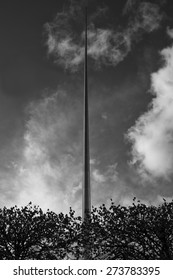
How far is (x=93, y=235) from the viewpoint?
28.3 meters

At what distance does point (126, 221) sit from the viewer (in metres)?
27.9

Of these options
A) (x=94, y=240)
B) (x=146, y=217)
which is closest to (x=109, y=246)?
(x=94, y=240)

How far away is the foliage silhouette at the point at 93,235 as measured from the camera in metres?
25.4

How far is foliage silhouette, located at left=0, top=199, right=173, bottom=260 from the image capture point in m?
25.4

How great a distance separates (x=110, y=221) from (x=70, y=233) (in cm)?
424

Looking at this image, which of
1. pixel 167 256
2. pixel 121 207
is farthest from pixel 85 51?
pixel 167 256

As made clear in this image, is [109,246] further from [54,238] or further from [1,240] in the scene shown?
[1,240]

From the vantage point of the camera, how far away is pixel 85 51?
43594mm

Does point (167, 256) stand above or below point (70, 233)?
below

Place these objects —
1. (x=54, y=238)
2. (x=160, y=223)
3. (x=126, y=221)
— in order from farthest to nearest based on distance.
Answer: (x=54, y=238) → (x=126, y=221) → (x=160, y=223)
